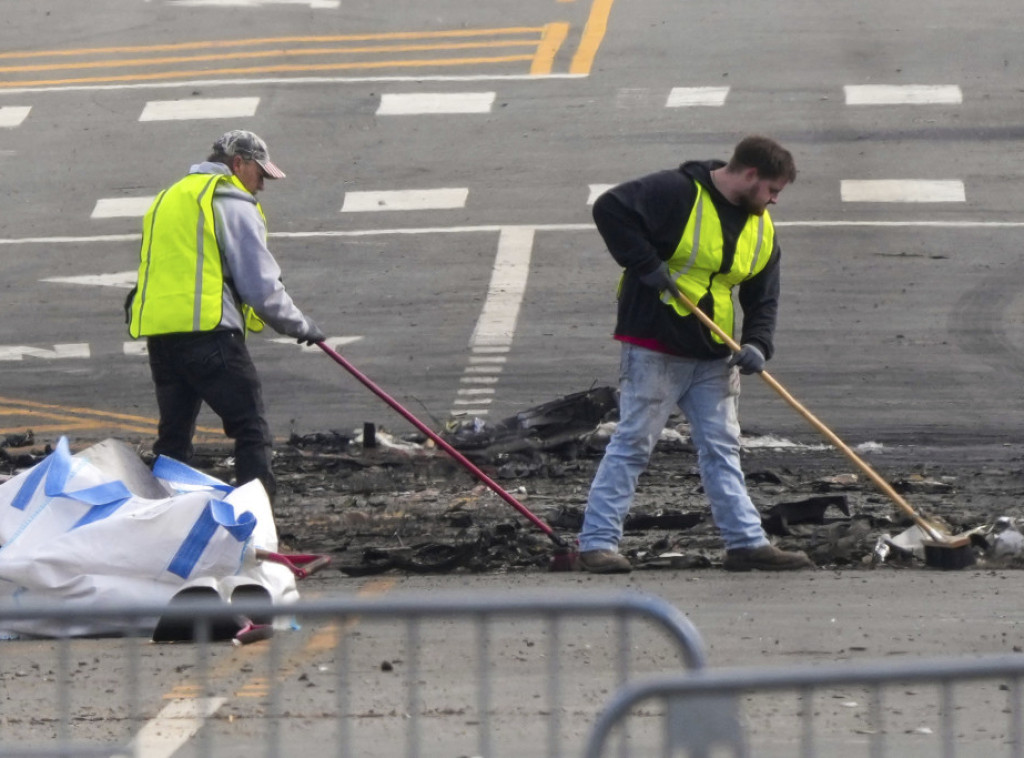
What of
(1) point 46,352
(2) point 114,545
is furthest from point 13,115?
(2) point 114,545

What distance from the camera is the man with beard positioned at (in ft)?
25.4

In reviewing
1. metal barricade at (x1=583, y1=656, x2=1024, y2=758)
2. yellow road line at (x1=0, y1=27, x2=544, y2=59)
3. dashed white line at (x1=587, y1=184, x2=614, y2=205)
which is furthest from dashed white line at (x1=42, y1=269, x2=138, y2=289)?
metal barricade at (x1=583, y1=656, x2=1024, y2=758)

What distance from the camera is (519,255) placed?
49.4 ft

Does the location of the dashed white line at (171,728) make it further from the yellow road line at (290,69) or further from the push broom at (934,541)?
the yellow road line at (290,69)

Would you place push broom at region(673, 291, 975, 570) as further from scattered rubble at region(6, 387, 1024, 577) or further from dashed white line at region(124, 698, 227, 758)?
dashed white line at region(124, 698, 227, 758)

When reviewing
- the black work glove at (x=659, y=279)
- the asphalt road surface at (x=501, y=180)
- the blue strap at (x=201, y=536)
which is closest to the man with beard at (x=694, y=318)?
the black work glove at (x=659, y=279)

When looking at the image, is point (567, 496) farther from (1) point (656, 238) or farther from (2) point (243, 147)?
(2) point (243, 147)

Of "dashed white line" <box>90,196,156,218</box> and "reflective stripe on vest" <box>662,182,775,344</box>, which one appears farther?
"dashed white line" <box>90,196,156,218</box>

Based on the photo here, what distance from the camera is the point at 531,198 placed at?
1658cm

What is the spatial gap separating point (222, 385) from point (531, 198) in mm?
8667

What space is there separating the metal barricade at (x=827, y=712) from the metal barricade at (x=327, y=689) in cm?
41

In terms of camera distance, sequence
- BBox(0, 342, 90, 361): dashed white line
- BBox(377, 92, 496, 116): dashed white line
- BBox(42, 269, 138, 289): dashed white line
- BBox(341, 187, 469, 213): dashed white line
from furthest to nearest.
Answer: BBox(377, 92, 496, 116): dashed white line → BBox(341, 187, 469, 213): dashed white line → BBox(42, 269, 138, 289): dashed white line → BBox(0, 342, 90, 361): dashed white line

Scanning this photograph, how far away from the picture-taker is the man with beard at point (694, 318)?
774 centimetres

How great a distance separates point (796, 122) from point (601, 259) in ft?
15.0
